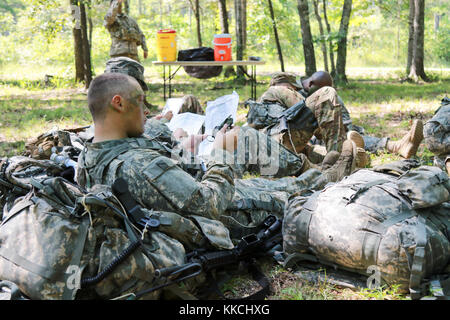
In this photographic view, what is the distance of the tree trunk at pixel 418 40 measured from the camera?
1117 centimetres

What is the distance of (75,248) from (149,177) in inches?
21.3

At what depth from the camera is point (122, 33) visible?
28.5ft

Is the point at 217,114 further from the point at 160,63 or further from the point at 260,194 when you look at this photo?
the point at 160,63

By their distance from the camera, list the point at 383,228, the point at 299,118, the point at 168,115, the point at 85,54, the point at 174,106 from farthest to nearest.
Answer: the point at 85,54, the point at 174,106, the point at 168,115, the point at 299,118, the point at 383,228

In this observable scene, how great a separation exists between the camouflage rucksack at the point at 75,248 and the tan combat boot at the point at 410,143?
3.64m

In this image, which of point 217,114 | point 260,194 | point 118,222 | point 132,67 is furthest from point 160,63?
point 118,222

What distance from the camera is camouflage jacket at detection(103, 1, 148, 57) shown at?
28.5ft

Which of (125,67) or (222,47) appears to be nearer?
(125,67)

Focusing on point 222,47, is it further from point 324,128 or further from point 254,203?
point 254,203

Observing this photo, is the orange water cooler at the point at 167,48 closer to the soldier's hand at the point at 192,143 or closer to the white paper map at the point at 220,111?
the white paper map at the point at 220,111

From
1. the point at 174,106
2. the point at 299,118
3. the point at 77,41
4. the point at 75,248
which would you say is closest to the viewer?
the point at 75,248

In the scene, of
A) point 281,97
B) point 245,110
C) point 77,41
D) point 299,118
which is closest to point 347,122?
point 281,97

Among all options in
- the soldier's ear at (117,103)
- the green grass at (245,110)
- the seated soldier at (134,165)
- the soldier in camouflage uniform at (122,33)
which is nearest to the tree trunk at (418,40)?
the green grass at (245,110)
